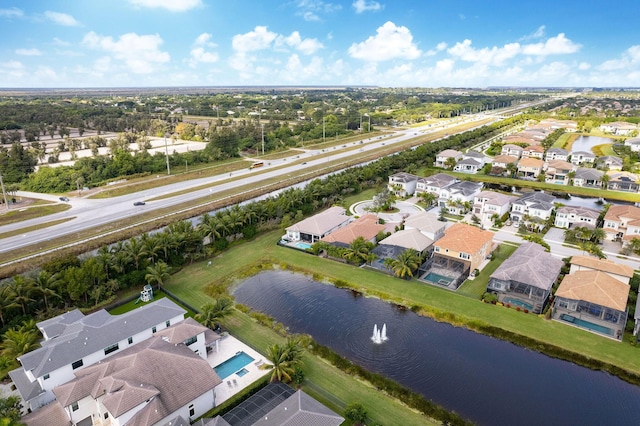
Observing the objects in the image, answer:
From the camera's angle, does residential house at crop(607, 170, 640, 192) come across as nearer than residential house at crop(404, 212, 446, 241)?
No

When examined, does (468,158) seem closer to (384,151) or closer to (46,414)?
(384,151)

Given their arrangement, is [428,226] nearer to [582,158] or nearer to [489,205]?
[489,205]

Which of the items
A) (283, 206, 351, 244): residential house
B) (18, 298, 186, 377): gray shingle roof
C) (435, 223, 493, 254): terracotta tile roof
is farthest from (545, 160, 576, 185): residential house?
(18, 298, 186, 377): gray shingle roof

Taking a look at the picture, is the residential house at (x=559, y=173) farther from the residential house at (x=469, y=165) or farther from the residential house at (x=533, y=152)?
the residential house at (x=533, y=152)

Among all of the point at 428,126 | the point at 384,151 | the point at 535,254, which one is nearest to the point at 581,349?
the point at 535,254

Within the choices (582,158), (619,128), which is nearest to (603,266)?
(582,158)

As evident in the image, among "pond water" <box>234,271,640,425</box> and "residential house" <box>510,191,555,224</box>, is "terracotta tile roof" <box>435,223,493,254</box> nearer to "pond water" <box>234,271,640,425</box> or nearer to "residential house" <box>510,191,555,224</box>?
"pond water" <box>234,271,640,425</box>
